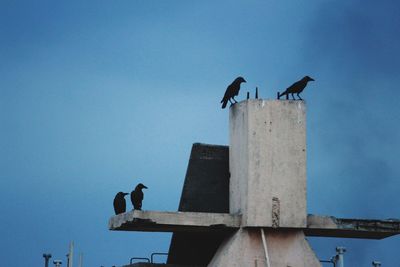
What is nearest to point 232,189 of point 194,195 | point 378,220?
point 194,195

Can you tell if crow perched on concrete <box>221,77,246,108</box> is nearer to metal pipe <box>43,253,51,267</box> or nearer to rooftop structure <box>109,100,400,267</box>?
rooftop structure <box>109,100,400,267</box>

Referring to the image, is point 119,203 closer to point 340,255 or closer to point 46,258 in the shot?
point 340,255

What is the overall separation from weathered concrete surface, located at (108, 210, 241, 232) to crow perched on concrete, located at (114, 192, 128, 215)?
52.4 inches

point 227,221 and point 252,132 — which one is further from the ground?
point 252,132

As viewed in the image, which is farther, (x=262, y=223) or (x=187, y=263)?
(x=187, y=263)

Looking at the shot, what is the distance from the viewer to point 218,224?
2869cm

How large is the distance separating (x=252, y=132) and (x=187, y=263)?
447 cm

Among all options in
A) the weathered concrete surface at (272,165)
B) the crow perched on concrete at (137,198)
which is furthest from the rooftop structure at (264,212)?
the crow perched on concrete at (137,198)

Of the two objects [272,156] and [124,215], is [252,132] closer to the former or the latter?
[272,156]

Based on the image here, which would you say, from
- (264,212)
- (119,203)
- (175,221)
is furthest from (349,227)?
(119,203)

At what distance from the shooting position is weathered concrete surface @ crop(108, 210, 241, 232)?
2811 cm

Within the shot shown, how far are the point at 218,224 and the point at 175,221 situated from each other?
1124mm

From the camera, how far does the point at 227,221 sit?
94.1 feet

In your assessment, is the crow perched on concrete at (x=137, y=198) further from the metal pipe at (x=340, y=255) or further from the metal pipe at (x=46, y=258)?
the metal pipe at (x=46, y=258)
